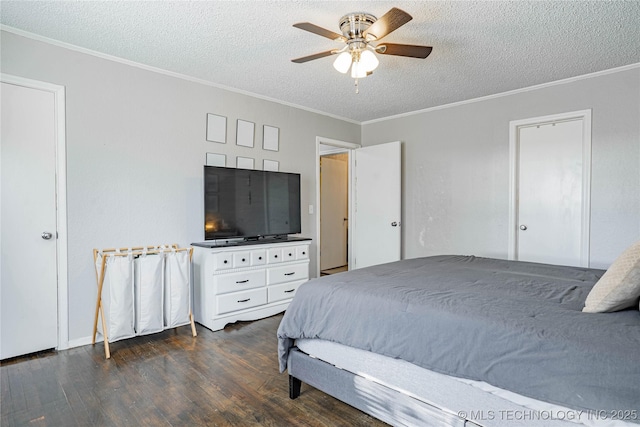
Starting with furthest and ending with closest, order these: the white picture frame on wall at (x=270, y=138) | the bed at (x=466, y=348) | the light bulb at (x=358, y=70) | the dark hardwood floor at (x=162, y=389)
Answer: the white picture frame on wall at (x=270, y=138), the light bulb at (x=358, y=70), the dark hardwood floor at (x=162, y=389), the bed at (x=466, y=348)

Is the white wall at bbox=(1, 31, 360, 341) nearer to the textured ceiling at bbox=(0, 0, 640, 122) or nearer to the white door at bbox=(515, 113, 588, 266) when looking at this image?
the textured ceiling at bbox=(0, 0, 640, 122)

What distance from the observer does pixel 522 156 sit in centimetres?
396

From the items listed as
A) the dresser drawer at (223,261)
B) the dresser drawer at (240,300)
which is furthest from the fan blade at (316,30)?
the dresser drawer at (240,300)

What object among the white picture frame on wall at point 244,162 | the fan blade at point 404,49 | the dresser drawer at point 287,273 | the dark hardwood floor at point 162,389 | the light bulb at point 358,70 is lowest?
the dark hardwood floor at point 162,389

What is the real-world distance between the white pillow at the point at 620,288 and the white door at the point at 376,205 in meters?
3.29

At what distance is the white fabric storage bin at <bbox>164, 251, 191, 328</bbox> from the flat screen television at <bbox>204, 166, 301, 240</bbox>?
1.31ft

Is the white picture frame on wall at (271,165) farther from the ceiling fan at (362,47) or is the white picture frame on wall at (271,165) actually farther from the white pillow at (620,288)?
the white pillow at (620,288)

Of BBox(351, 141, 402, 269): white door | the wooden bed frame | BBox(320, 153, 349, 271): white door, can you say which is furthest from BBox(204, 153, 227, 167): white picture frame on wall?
BBox(320, 153, 349, 271): white door

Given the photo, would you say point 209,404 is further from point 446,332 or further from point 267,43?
point 267,43

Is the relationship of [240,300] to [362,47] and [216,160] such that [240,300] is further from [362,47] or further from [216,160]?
[362,47]

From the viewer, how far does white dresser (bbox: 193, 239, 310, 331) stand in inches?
131

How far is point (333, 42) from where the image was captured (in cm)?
280

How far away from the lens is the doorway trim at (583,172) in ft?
11.4

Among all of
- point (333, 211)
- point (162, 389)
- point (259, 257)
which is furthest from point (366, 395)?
point (333, 211)
